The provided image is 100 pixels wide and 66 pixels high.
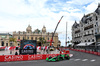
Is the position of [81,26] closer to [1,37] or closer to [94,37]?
[94,37]

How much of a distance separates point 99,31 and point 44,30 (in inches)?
2235

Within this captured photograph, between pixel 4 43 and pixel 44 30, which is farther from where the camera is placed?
pixel 44 30

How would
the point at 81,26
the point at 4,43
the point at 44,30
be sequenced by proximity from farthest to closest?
the point at 44,30
the point at 4,43
the point at 81,26

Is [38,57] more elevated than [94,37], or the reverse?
[94,37]

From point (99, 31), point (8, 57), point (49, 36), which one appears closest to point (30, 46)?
point (8, 57)

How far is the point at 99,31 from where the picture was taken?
47.2m

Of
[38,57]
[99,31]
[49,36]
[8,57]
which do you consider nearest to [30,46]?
[38,57]

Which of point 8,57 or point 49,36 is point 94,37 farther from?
point 49,36

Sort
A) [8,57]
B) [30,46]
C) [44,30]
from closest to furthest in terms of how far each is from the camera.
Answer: [8,57] < [30,46] < [44,30]

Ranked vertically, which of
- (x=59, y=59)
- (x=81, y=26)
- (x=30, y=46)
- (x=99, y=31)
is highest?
(x=81, y=26)

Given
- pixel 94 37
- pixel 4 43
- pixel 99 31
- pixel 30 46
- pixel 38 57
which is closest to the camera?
pixel 38 57

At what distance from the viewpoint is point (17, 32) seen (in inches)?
3802

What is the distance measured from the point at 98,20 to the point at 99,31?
459 centimetres

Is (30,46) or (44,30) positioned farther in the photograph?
(44,30)
